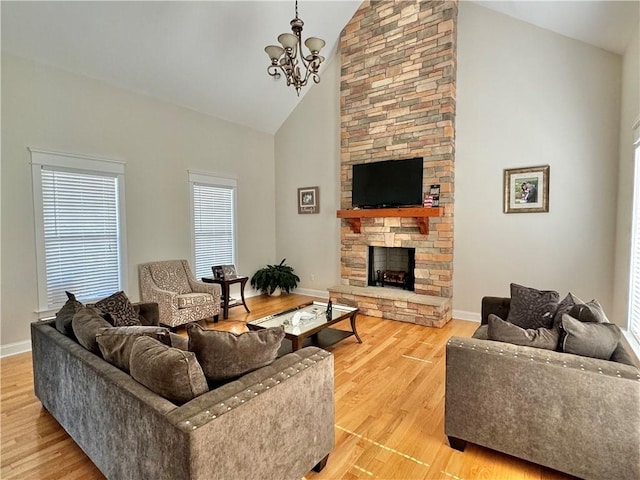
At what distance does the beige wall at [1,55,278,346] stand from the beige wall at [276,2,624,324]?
3656 mm

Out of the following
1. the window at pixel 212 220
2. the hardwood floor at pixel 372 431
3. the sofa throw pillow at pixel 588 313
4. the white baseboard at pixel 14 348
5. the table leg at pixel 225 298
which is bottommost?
the hardwood floor at pixel 372 431

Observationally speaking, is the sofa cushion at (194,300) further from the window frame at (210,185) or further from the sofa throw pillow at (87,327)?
the sofa throw pillow at (87,327)

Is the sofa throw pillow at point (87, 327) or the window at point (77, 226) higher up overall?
the window at point (77, 226)

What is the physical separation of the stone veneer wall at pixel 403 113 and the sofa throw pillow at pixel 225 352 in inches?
135

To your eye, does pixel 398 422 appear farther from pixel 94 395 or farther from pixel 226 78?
pixel 226 78

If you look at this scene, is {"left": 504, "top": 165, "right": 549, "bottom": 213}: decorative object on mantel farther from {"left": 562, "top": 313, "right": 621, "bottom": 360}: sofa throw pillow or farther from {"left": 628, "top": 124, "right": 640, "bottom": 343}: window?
{"left": 562, "top": 313, "right": 621, "bottom": 360}: sofa throw pillow

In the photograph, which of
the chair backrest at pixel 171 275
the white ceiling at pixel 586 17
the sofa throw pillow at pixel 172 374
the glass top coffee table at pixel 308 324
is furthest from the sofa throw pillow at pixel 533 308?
the chair backrest at pixel 171 275

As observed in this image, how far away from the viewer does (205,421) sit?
1269 mm

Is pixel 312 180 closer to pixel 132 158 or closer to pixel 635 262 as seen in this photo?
pixel 132 158

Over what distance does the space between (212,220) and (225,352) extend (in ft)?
14.5

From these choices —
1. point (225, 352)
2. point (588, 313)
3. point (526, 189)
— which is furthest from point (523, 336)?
point (526, 189)

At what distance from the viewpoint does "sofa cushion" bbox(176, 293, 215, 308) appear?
4277mm

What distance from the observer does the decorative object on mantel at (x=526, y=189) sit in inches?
165

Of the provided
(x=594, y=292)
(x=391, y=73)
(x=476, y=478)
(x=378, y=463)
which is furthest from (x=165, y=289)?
(x=594, y=292)
